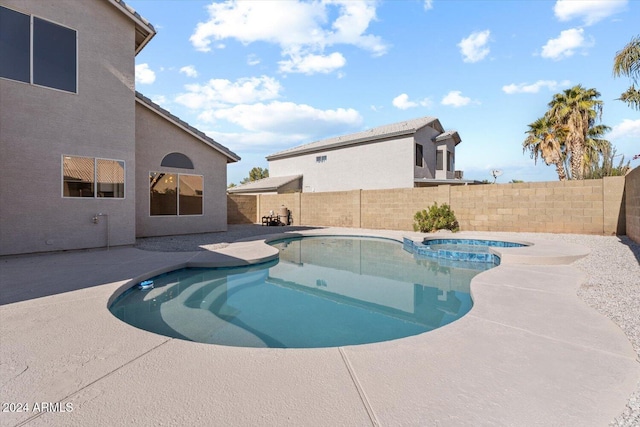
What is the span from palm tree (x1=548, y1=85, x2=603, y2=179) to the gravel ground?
474 inches

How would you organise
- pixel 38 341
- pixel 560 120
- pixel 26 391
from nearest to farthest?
pixel 26 391, pixel 38 341, pixel 560 120

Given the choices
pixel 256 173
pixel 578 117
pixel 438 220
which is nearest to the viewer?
pixel 438 220

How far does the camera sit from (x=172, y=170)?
1277cm

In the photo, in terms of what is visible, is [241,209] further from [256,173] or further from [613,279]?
[256,173]

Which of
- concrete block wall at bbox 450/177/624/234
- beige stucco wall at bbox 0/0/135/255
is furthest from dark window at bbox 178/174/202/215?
concrete block wall at bbox 450/177/624/234

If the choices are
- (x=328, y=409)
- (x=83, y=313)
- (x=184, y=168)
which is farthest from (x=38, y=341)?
(x=184, y=168)

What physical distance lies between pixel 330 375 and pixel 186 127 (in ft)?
42.2

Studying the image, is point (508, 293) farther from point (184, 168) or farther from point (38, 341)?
point (184, 168)

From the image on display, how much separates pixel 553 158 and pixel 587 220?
12.9 meters

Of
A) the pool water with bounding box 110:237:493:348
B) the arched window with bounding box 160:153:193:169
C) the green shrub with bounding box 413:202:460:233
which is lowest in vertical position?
the pool water with bounding box 110:237:493:348

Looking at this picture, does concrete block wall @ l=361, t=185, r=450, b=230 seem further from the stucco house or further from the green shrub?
the stucco house

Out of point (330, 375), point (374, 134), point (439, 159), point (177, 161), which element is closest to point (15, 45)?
point (177, 161)

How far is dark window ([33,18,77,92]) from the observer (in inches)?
323

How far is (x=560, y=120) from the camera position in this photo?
20.2 metres
